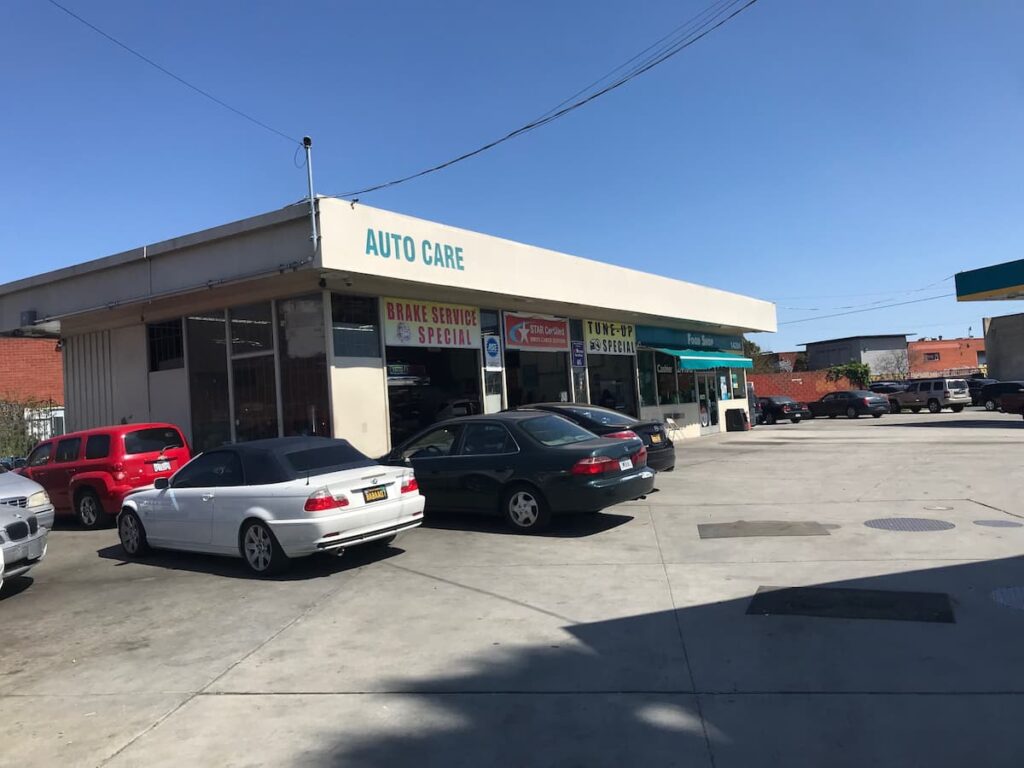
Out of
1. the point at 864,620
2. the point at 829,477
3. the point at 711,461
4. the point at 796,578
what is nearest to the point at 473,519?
the point at 796,578

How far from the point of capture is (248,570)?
333 inches

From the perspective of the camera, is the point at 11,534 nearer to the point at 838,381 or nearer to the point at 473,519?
the point at 473,519

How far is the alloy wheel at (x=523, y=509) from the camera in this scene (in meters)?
9.69

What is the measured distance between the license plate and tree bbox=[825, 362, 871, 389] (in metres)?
48.5

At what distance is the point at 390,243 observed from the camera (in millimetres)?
13641

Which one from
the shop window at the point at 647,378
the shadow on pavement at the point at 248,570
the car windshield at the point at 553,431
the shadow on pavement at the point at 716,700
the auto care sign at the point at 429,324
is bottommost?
the shadow on pavement at the point at 716,700

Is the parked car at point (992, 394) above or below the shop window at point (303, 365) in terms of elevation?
below

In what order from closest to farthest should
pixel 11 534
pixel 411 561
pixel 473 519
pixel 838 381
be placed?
1. pixel 11 534
2. pixel 411 561
3. pixel 473 519
4. pixel 838 381

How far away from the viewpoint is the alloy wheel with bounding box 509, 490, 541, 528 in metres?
9.69

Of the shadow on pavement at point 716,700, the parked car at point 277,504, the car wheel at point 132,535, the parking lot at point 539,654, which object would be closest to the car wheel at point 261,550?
the parked car at point 277,504

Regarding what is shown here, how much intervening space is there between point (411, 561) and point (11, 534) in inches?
158

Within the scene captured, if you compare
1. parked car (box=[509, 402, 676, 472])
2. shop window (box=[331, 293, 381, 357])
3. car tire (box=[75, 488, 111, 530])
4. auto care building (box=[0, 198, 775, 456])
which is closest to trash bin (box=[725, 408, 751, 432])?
auto care building (box=[0, 198, 775, 456])

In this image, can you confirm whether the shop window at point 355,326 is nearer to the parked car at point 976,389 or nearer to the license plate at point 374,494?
the license plate at point 374,494

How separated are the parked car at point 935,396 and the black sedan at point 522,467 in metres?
34.6
